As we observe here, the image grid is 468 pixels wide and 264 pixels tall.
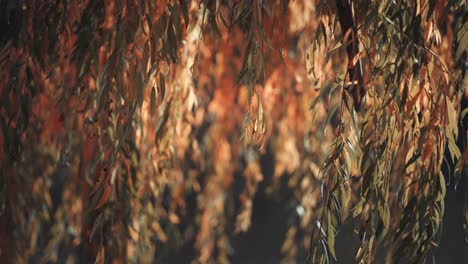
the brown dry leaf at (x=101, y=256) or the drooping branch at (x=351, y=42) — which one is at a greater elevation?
the drooping branch at (x=351, y=42)

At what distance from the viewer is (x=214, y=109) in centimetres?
298

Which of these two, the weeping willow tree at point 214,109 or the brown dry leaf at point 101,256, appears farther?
the brown dry leaf at point 101,256

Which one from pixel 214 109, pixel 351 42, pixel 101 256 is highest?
pixel 351 42

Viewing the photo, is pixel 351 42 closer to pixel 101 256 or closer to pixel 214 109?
pixel 101 256

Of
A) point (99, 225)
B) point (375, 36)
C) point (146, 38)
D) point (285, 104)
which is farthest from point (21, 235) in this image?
point (375, 36)

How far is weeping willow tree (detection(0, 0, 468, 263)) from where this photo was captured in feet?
6.27

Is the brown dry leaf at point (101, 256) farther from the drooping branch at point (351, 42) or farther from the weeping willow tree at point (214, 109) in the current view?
the drooping branch at point (351, 42)

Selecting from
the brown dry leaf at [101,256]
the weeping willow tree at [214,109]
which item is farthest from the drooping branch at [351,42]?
the brown dry leaf at [101,256]

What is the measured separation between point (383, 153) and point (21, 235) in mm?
1083

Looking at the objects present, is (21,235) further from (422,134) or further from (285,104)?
(422,134)

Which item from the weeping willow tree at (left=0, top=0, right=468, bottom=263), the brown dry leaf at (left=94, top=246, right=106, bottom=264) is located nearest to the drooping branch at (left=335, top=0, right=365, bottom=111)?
the weeping willow tree at (left=0, top=0, right=468, bottom=263)

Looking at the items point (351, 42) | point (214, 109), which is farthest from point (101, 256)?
point (214, 109)

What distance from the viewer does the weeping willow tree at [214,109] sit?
1.91m

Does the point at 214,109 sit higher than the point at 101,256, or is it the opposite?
the point at 214,109
